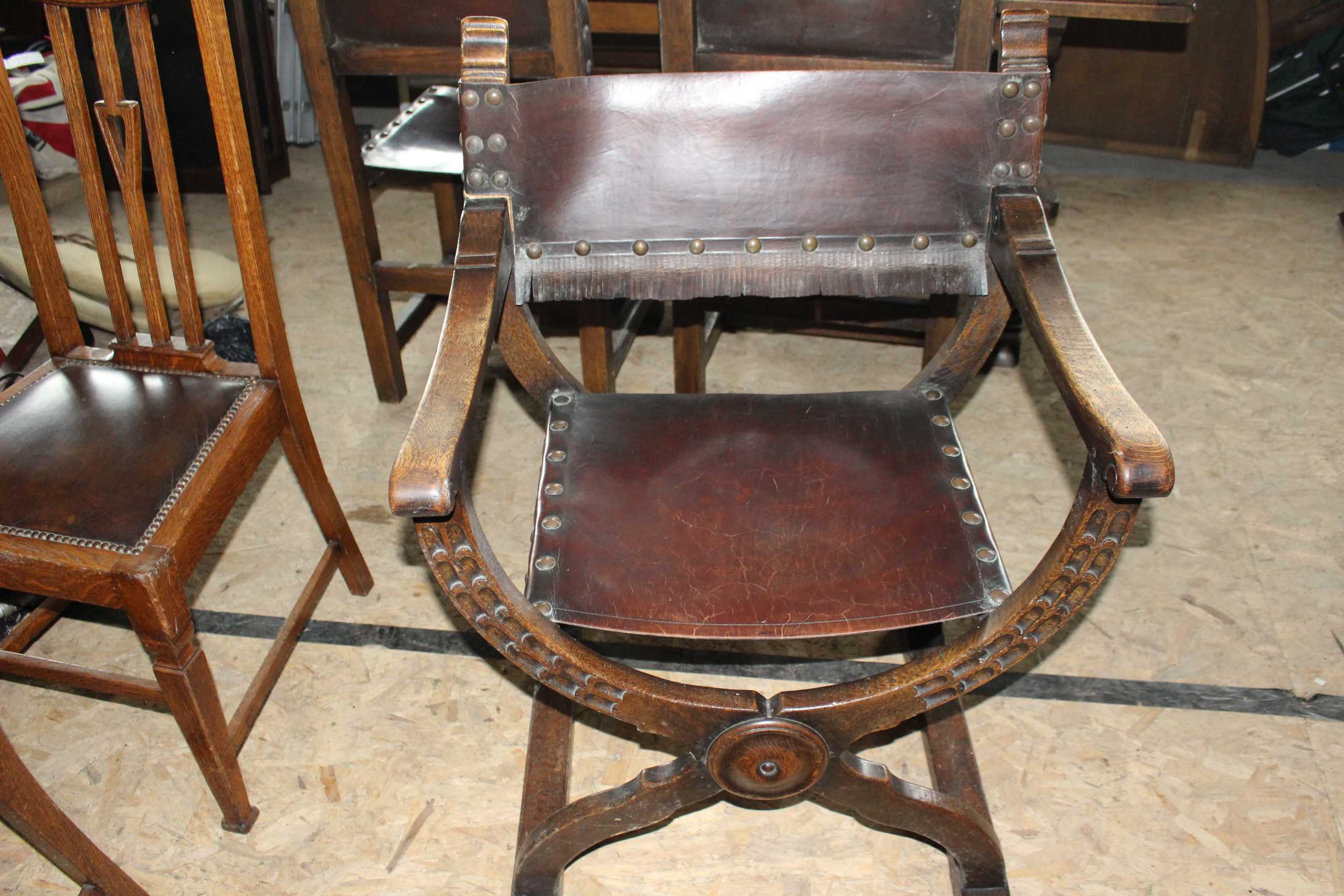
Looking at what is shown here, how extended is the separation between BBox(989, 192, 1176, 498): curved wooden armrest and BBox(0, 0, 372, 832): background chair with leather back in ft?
3.45

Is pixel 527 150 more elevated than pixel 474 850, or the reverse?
pixel 527 150

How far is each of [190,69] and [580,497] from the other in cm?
259

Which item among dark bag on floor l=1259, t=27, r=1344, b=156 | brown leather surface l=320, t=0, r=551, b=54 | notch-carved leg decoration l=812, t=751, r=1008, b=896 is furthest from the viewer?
dark bag on floor l=1259, t=27, r=1344, b=156

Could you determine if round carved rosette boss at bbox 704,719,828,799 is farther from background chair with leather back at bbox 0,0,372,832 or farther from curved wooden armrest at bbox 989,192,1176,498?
background chair with leather back at bbox 0,0,372,832

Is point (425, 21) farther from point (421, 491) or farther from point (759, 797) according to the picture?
point (759, 797)

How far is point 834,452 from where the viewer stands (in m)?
1.47

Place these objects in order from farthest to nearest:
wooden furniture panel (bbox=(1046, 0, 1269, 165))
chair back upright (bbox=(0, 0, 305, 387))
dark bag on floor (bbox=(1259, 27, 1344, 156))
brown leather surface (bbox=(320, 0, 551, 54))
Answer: dark bag on floor (bbox=(1259, 27, 1344, 156))
wooden furniture panel (bbox=(1046, 0, 1269, 165))
brown leather surface (bbox=(320, 0, 551, 54))
chair back upright (bbox=(0, 0, 305, 387))

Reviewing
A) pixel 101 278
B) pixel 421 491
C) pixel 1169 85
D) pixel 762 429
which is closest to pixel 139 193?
pixel 421 491

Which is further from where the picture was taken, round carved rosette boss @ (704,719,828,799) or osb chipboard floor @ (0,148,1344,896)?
osb chipboard floor @ (0,148,1344,896)

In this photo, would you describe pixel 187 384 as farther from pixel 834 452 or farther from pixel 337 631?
pixel 834 452

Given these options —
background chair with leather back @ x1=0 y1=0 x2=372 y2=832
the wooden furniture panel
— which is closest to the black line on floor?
background chair with leather back @ x1=0 y1=0 x2=372 y2=832

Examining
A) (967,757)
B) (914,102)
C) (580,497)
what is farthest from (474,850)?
(914,102)

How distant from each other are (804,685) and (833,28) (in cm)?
115

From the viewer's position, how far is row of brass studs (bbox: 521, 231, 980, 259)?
1.42 meters
